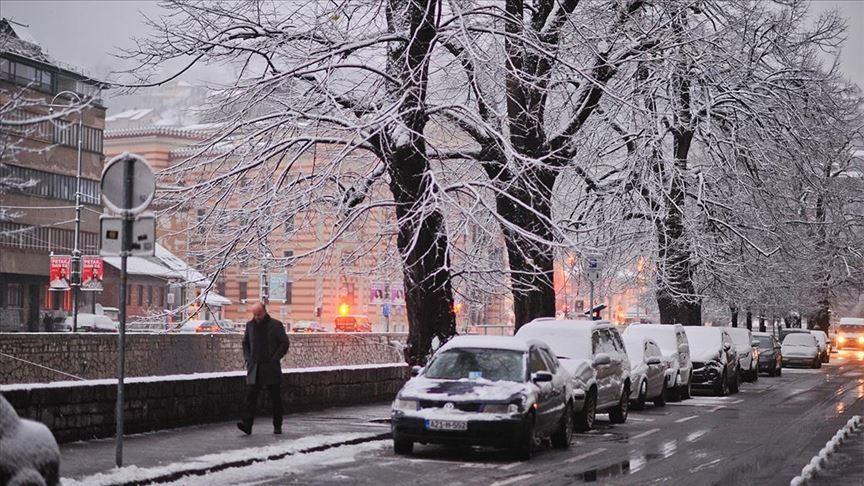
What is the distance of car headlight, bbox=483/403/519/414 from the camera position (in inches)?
636

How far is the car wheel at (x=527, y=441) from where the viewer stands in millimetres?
16219

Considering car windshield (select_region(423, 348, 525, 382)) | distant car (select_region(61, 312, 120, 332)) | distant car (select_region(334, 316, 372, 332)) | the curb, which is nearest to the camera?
the curb

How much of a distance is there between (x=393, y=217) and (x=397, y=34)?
6573 mm

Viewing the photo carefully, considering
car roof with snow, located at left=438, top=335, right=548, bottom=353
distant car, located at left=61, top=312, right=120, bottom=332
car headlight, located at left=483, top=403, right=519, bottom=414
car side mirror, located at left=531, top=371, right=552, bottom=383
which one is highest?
distant car, located at left=61, top=312, right=120, bottom=332

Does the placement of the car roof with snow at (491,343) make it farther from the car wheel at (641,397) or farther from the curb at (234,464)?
the car wheel at (641,397)

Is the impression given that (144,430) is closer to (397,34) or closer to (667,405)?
(397,34)

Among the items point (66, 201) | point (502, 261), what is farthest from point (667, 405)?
point (66, 201)

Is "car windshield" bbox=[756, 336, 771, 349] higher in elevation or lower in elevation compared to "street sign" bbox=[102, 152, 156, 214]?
lower

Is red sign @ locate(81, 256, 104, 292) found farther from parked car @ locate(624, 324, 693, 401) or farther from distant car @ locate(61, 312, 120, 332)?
parked car @ locate(624, 324, 693, 401)

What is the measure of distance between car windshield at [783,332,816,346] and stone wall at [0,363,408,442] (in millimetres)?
38886

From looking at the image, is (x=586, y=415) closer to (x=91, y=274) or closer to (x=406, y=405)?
(x=406, y=405)

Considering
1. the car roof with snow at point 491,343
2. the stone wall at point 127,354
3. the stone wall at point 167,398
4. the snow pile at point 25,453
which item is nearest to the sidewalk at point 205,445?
the stone wall at point 167,398

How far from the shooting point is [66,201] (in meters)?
75.2

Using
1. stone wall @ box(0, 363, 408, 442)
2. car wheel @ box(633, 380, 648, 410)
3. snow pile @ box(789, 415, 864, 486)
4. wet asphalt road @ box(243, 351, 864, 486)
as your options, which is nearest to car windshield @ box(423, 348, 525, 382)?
wet asphalt road @ box(243, 351, 864, 486)
